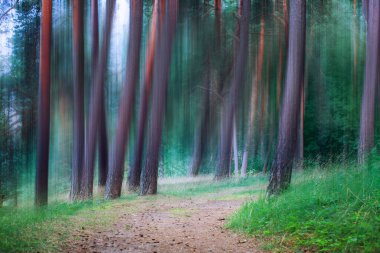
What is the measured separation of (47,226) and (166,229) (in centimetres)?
264

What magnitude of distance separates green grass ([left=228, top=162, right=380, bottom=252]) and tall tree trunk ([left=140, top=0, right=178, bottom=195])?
6.71 meters

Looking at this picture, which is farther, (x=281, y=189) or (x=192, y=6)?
(x=192, y=6)

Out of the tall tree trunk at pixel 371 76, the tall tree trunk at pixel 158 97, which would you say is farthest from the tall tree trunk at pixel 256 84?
the tall tree trunk at pixel 371 76

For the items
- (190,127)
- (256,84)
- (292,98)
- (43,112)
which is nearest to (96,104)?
(43,112)

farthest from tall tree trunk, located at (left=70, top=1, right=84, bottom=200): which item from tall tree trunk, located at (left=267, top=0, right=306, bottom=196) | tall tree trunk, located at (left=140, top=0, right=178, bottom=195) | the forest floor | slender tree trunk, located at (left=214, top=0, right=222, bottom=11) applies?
slender tree trunk, located at (left=214, top=0, right=222, bottom=11)

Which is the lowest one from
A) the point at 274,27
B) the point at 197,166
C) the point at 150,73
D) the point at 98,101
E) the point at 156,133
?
the point at 197,166

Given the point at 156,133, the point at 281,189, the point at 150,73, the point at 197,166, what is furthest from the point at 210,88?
the point at 281,189

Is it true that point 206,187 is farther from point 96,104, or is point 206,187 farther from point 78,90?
point 78,90

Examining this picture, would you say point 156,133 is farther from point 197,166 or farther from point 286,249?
point 197,166

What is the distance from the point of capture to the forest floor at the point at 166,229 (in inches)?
313

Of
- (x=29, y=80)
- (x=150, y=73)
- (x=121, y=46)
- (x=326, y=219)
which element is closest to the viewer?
(x=326, y=219)

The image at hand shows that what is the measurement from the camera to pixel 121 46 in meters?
36.7

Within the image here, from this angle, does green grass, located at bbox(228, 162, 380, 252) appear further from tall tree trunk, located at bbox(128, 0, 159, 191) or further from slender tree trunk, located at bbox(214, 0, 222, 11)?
slender tree trunk, located at bbox(214, 0, 222, 11)

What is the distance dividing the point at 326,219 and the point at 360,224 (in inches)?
41.5
